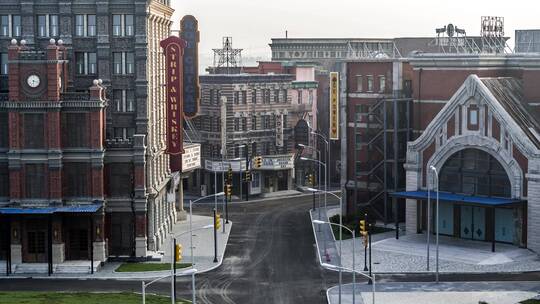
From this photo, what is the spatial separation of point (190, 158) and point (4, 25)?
27495mm

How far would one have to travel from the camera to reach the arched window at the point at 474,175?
86.1 meters

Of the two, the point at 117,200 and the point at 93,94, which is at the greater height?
the point at 93,94

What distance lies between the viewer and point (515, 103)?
87750 millimetres

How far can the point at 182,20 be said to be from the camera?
320ft

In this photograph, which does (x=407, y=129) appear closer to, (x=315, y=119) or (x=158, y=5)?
(x=158, y=5)

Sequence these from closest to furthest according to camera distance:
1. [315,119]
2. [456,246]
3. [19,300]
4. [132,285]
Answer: [19,300]
[132,285]
[456,246]
[315,119]

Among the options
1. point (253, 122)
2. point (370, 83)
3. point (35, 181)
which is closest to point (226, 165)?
point (253, 122)

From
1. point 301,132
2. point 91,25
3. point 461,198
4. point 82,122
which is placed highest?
point 91,25

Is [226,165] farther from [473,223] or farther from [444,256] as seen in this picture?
[444,256]

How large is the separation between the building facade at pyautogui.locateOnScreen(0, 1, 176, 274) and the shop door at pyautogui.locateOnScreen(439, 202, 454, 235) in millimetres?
26459

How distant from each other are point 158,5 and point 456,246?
34.7 m

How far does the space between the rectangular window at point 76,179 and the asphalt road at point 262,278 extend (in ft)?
27.3

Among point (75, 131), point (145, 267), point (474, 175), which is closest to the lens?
Answer: point (145, 267)

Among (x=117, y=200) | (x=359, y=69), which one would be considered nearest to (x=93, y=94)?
(x=117, y=200)
